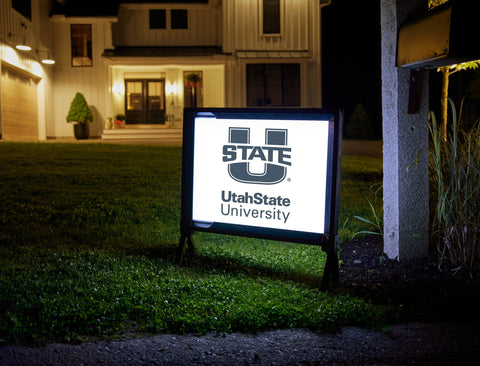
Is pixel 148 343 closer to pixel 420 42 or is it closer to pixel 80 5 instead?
pixel 420 42

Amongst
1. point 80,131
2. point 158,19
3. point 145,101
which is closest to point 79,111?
point 80,131

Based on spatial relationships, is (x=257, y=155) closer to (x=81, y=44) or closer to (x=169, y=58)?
(x=169, y=58)

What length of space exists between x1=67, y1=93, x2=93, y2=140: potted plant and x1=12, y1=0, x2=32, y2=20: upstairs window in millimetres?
4076

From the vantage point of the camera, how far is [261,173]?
429cm

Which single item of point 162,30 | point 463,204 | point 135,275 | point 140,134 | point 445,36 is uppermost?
point 162,30

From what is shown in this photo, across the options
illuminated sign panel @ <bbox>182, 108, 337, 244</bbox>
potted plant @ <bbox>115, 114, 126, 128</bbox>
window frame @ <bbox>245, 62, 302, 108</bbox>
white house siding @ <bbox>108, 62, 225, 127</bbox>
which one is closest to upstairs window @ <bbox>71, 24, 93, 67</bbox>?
white house siding @ <bbox>108, 62, 225, 127</bbox>

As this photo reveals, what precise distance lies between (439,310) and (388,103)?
1.86 meters

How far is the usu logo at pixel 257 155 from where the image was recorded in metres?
4.19

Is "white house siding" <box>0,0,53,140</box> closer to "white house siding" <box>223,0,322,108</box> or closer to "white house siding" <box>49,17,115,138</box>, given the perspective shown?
"white house siding" <box>49,17,115,138</box>

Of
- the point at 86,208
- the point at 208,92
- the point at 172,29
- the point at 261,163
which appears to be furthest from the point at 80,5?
the point at 261,163

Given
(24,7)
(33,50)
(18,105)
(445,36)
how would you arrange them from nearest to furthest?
(445,36) < (18,105) < (24,7) < (33,50)

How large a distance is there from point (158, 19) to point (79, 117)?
23.6ft

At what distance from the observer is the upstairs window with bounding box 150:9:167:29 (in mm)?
27062

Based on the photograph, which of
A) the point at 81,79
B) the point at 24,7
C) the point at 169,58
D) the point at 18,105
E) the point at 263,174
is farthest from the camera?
the point at 81,79
